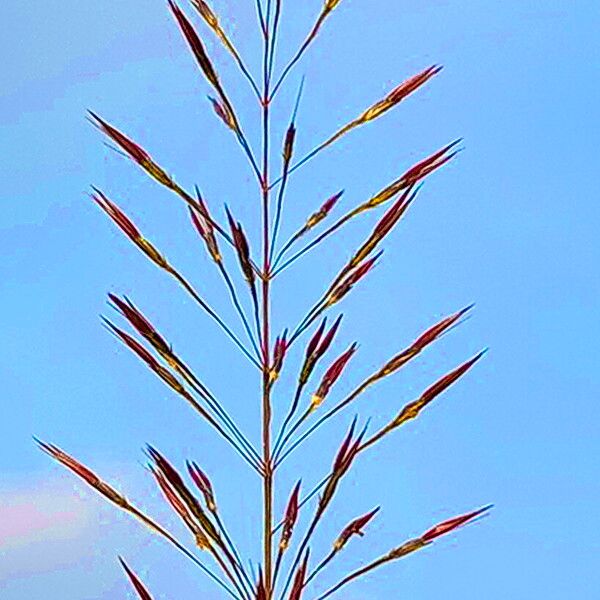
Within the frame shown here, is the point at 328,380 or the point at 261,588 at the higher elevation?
the point at 328,380

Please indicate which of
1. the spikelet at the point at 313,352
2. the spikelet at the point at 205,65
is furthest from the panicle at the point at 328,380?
the spikelet at the point at 205,65

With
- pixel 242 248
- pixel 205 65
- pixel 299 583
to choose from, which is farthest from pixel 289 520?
pixel 205 65

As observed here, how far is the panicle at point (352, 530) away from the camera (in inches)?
62.3

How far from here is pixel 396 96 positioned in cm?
174

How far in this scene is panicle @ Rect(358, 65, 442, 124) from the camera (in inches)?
68.4

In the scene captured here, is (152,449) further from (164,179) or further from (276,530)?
(164,179)

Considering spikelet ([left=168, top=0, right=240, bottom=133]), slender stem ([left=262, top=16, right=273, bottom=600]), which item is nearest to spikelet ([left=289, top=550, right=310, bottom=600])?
slender stem ([left=262, top=16, right=273, bottom=600])

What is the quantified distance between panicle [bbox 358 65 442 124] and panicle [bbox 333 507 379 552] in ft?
1.74

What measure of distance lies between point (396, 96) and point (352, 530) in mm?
578

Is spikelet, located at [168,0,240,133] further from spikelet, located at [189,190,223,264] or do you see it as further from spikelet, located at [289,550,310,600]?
spikelet, located at [289,550,310,600]

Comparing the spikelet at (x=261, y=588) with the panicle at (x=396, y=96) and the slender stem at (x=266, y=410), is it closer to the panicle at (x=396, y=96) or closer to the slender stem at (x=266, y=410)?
the slender stem at (x=266, y=410)

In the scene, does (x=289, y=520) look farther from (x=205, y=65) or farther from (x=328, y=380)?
(x=205, y=65)

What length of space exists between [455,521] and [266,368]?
0.31 metres

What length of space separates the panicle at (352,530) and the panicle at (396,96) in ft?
1.74
